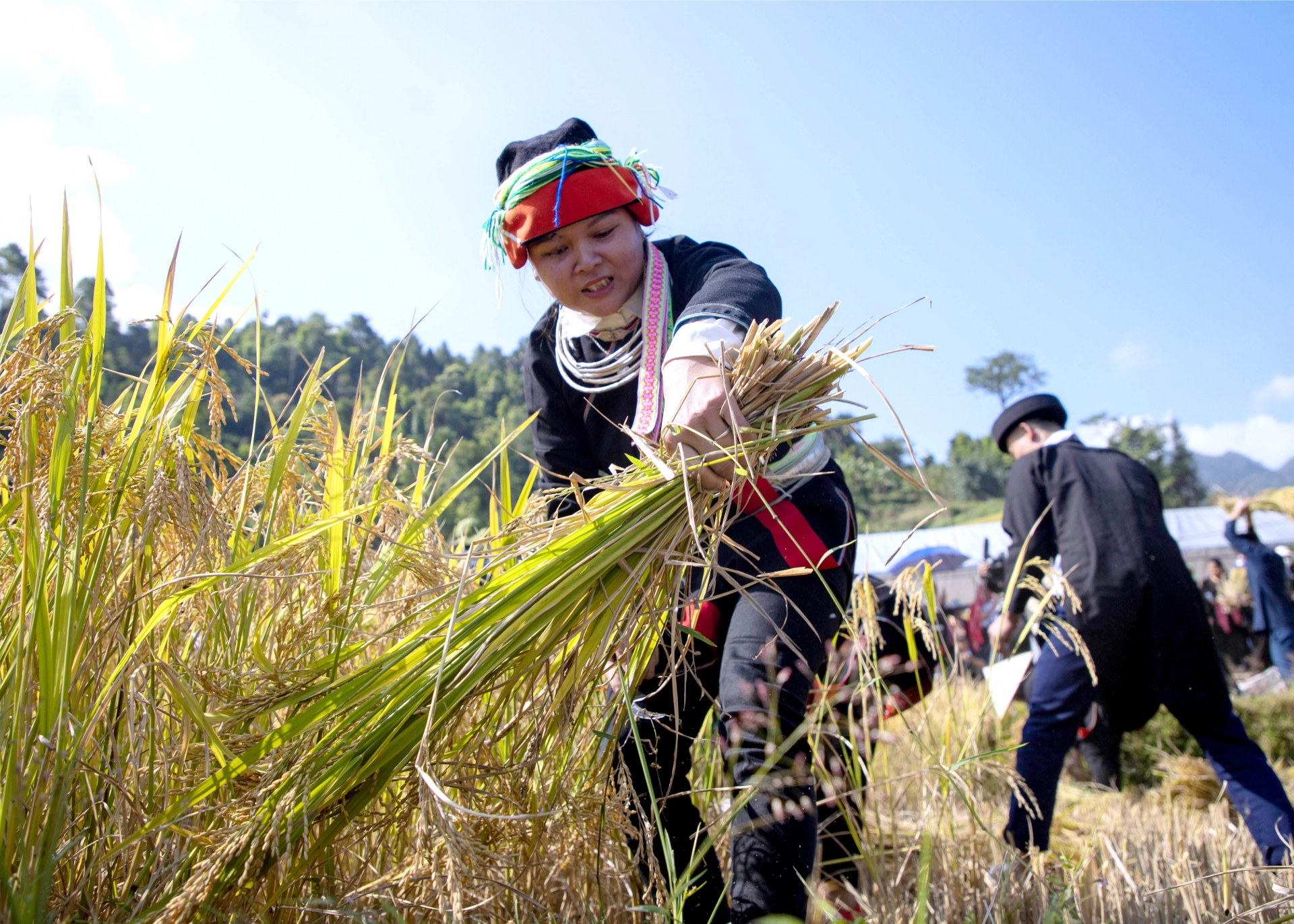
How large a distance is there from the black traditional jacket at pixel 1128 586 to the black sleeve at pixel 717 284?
1.52 metres

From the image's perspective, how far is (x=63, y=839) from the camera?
1.04 metres

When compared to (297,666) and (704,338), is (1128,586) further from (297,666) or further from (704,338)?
(297,666)

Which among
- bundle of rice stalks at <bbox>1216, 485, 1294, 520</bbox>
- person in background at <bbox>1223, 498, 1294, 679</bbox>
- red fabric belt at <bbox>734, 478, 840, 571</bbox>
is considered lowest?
person in background at <bbox>1223, 498, 1294, 679</bbox>

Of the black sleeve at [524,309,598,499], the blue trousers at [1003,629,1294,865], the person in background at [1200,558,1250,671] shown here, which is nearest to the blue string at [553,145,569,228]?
the black sleeve at [524,309,598,499]

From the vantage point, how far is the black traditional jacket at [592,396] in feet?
5.25

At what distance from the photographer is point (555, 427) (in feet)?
6.13

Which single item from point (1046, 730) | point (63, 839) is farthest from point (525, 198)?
point (1046, 730)

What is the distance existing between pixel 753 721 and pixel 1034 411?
7.45ft

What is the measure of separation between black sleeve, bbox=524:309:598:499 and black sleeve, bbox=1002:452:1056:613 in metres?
1.71

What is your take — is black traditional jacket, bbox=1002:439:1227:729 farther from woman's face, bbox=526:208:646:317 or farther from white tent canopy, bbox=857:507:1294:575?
white tent canopy, bbox=857:507:1294:575

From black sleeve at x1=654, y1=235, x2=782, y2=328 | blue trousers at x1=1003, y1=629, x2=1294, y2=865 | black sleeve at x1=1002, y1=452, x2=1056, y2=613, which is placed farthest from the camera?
black sleeve at x1=1002, y1=452, x2=1056, y2=613

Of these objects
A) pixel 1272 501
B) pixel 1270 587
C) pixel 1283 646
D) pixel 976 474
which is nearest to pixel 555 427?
pixel 1270 587

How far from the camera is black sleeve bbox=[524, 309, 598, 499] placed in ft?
6.08

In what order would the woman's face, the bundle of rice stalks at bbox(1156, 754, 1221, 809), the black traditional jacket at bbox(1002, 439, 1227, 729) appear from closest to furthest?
the woman's face
the black traditional jacket at bbox(1002, 439, 1227, 729)
the bundle of rice stalks at bbox(1156, 754, 1221, 809)
